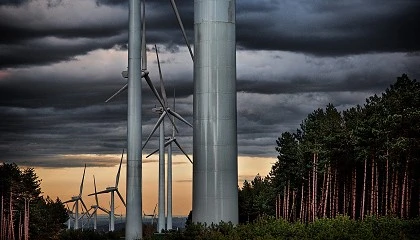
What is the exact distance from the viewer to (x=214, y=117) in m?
29.9

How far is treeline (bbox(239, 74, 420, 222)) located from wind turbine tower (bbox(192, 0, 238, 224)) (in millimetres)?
42840

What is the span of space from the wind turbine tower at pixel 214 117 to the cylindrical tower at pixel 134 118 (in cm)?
1771

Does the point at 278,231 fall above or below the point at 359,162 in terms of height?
below

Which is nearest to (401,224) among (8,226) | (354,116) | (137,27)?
(137,27)

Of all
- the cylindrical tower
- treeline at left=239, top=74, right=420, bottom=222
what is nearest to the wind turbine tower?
the cylindrical tower

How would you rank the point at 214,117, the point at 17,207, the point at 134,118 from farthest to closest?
the point at 17,207 < the point at 134,118 < the point at 214,117

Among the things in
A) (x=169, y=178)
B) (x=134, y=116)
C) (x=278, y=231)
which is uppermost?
(x=134, y=116)

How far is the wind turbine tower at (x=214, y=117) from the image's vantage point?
29734 mm

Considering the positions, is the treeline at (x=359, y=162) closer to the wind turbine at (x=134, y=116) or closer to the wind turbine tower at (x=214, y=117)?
the wind turbine at (x=134, y=116)

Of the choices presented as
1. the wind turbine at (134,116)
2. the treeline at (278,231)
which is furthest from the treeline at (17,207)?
the treeline at (278,231)

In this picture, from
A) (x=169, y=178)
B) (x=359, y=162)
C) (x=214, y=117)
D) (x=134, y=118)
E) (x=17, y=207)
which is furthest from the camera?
(x=17, y=207)

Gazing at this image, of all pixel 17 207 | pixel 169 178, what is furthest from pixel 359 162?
pixel 17 207

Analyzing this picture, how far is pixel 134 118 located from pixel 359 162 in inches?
2167

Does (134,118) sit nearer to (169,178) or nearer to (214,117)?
(214,117)
